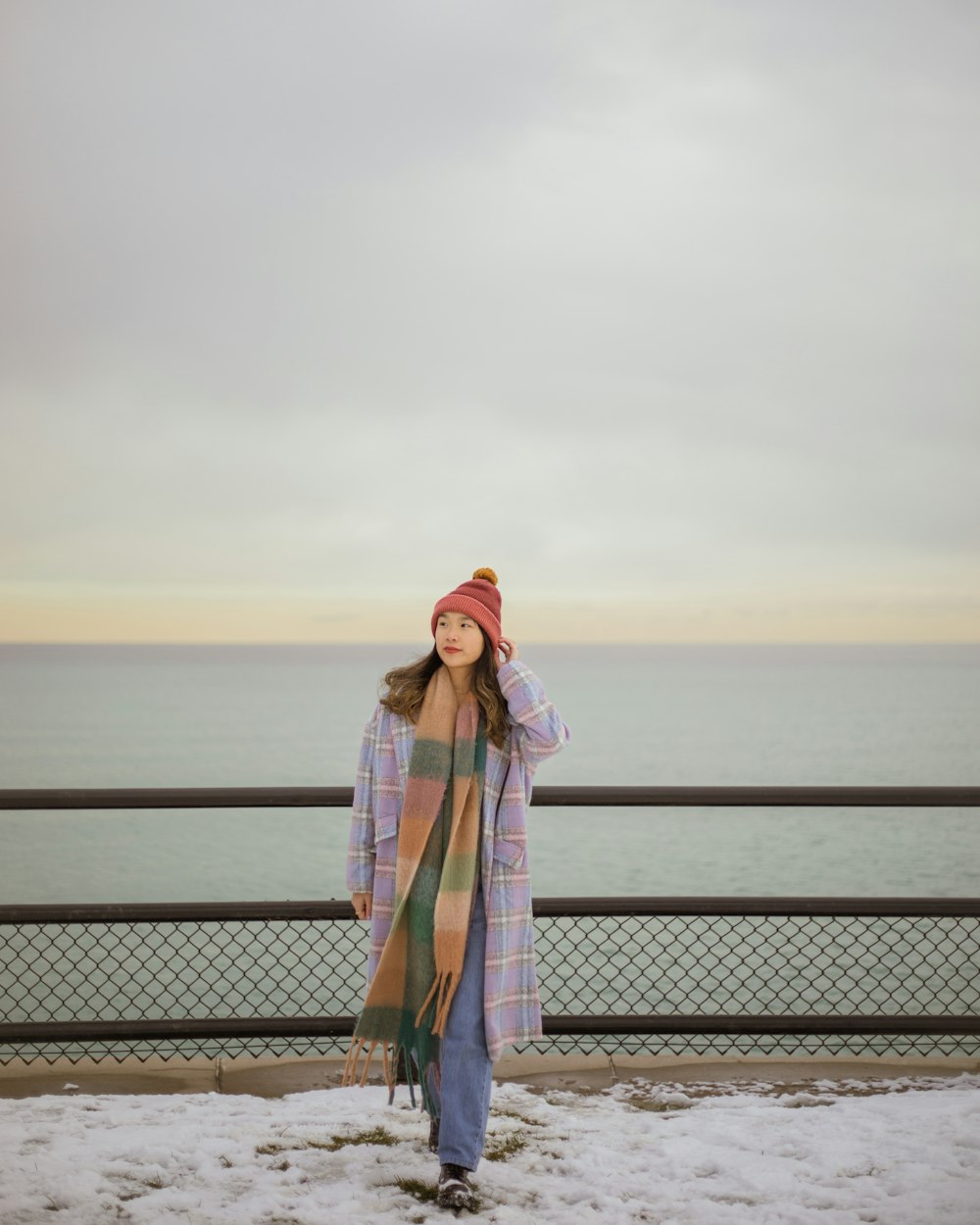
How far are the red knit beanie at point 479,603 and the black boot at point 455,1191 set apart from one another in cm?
145

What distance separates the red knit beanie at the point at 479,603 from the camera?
10.5 feet

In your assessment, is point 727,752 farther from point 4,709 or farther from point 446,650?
point 4,709

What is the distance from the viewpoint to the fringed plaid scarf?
3.03 meters

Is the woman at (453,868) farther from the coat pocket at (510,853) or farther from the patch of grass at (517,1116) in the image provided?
the patch of grass at (517,1116)

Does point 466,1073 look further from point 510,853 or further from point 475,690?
point 475,690

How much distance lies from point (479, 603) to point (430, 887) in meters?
0.83

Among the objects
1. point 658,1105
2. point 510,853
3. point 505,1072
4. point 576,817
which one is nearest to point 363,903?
point 510,853

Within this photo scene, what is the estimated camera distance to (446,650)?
3193 millimetres

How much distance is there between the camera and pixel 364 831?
3.22m

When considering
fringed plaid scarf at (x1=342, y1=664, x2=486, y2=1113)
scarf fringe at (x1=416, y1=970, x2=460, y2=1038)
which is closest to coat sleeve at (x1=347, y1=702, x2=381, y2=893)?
fringed plaid scarf at (x1=342, y1=664, x2=486, y2=1113)

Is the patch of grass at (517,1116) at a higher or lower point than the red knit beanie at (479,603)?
lower

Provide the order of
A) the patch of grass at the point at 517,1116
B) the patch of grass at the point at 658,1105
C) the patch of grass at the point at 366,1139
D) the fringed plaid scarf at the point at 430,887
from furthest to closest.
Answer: the patch of grass at the point at 658,1105
the patch of grass at the point at 517,1116
the patch of grass at the point at 366,1139
the fringed plaid scarf at the point at 430,887

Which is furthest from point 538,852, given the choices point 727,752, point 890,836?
point 727,752

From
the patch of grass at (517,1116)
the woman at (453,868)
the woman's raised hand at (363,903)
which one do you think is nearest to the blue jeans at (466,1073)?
the woman at (453,868)
